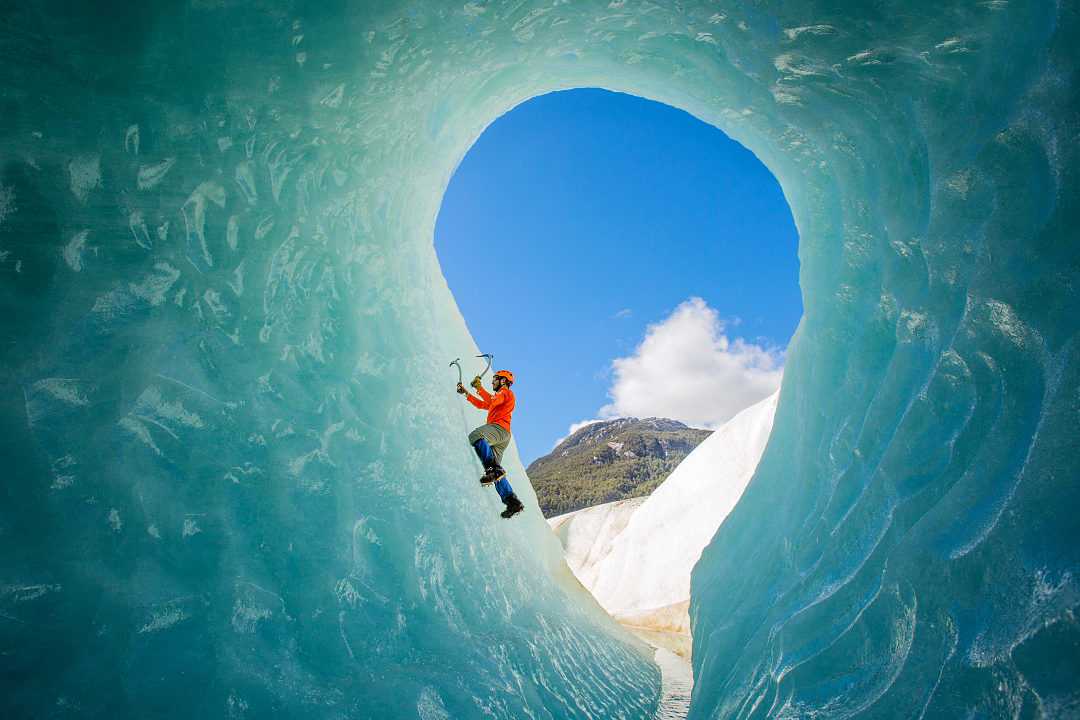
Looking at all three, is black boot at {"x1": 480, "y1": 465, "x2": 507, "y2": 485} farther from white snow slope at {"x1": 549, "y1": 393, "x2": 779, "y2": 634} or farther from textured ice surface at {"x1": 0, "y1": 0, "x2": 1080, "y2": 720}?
white snow slope at {"x1": 549, "y1": 393, "x2": 779, "y2": 634}

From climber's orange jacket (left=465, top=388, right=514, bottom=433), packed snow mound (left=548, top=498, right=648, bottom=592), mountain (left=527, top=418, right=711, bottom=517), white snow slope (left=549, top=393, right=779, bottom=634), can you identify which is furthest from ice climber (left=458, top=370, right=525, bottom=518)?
mountain (left=527, top=418, right=711, bottom=517)

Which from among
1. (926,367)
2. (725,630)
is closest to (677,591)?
(725,630)

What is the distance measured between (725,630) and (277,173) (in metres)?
5.26

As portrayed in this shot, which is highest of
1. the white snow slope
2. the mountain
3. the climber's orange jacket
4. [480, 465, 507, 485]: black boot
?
the mountain

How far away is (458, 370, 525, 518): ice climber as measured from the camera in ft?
17.7

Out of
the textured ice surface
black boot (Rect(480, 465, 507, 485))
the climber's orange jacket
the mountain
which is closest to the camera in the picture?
the textured ice surface

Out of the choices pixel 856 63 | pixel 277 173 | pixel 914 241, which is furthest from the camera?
pixel 277 173

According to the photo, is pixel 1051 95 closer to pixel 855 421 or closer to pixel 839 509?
pixel 855 421

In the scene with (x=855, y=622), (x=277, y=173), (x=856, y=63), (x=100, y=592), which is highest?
(x=277, y=173)

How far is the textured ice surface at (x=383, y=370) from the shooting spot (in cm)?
202

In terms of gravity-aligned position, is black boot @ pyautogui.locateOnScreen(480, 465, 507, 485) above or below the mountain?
below

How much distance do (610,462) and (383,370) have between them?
40.8m

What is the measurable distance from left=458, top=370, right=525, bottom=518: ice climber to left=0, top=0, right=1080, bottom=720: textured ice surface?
88cm

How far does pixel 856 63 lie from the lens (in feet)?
10.1
